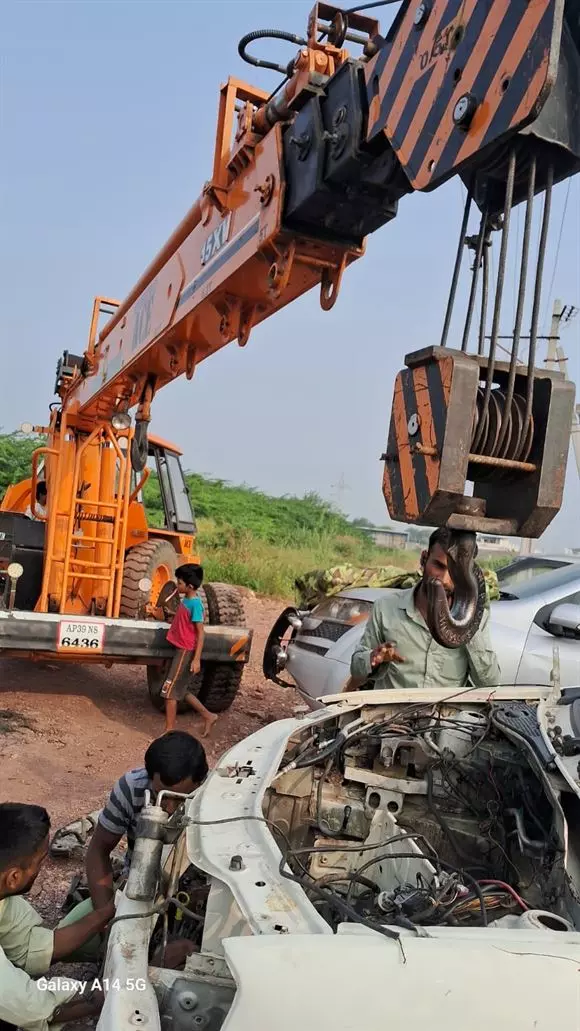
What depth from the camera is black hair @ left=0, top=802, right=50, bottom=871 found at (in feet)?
7.99

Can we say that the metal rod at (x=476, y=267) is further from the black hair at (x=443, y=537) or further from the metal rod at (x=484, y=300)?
the black hair at (x=443, y=537)

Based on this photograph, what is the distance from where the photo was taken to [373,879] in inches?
106

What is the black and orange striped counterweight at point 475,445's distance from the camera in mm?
2260

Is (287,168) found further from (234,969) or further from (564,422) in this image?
(234,969)

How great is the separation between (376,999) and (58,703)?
593 centimetres

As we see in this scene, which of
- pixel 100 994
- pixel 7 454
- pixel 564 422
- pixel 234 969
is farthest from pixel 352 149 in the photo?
pixel 7 454

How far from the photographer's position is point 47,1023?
2.36 metres

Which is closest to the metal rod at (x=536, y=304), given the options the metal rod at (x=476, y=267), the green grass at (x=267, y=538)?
the metal rod at (x=476, y=267)

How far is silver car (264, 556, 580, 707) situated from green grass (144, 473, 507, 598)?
783 centimetres

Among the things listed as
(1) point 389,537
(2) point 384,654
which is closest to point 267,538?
(1) point 389,537

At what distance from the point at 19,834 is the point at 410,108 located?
2.58 metres

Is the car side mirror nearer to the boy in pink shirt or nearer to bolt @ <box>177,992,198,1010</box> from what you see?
the boy in pink shirt

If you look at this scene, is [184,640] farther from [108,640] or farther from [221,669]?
[221,669]

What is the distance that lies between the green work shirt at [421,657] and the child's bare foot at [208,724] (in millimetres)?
2929
